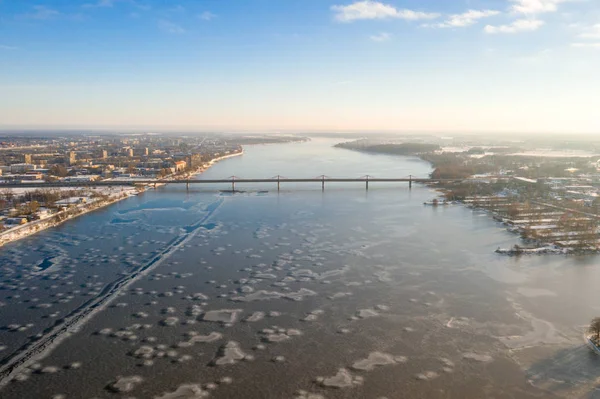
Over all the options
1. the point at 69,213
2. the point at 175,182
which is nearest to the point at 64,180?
the point at 175,182

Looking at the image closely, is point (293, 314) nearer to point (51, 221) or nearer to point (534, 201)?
point (51, 221)

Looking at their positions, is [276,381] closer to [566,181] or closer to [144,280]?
A: [144,280]

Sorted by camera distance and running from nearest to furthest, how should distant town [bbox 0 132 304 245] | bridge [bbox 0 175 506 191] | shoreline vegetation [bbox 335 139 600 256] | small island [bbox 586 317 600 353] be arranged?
small island [bbox 586 317 600 353] → shoreline vegetation [bbox 335 139 600 256] → distant town [bbox 0 132 304 245] → bridge [bbox 0 175 506 191]

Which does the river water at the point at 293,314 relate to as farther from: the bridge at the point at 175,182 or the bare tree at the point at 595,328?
the bridge at the point at 175,182

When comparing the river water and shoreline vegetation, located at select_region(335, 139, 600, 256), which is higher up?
shoreline vegetation, located at select_region(335, 139, 600, 256)

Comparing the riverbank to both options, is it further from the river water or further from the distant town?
the river water

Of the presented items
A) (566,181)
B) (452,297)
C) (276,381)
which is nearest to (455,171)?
(566,181)

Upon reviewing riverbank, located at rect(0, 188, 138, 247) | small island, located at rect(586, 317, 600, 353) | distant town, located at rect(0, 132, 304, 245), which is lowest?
small island, located at rect(586, 317, 600, 353)

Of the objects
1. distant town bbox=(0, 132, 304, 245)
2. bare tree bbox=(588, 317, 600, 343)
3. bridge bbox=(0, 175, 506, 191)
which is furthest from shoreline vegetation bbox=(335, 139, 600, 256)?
distant town bbox=(0, 132, 304, 245)
